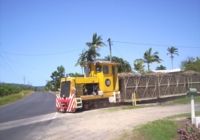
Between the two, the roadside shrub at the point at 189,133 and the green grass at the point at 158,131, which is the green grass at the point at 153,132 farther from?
the roadside shrub at the point at 189,133

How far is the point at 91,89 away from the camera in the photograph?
1079 inches

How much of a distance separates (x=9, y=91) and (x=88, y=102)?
80.7 meters

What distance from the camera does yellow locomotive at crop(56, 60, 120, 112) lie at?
25.4 m

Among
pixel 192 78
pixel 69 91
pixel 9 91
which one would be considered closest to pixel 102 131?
pixel 69 91

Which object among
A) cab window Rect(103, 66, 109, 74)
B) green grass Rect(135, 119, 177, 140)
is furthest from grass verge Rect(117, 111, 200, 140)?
cab window Rect(103, 66, 109, 74)

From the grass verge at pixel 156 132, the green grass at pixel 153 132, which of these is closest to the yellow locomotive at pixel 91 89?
the grass verge at pixel 156 132

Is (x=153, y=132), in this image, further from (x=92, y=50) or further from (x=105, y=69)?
(x=92, y=50)

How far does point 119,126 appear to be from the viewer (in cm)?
1558

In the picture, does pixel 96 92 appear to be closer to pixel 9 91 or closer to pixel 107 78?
pixel 107 78

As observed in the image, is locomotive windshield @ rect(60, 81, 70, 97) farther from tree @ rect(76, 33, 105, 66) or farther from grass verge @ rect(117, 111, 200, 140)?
tree @ rect(76, 33, 105, 66)

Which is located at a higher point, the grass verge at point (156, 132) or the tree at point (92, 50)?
the tree at point (92, 50)

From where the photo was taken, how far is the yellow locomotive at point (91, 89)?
2544 centimetres

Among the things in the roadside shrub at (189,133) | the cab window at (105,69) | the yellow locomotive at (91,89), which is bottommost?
the roadside shrub at (189,133)

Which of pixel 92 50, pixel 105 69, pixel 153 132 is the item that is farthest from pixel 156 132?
pixel 92 50
